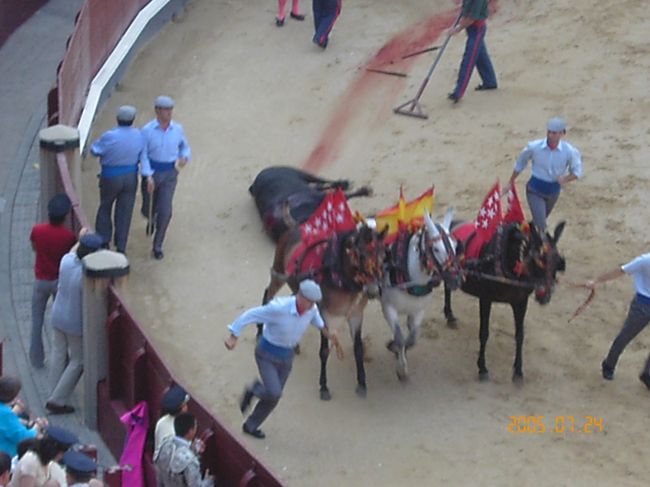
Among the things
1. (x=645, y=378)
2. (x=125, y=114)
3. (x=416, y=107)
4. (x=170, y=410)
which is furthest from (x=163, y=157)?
(x=170, y=410)

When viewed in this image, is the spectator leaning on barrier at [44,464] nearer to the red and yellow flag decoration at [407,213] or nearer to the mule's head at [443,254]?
the mule's head at [443,254]

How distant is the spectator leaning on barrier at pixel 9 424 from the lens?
28.5 feet

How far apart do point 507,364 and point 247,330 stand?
6.43ft

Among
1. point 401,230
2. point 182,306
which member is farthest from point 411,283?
point 182,306

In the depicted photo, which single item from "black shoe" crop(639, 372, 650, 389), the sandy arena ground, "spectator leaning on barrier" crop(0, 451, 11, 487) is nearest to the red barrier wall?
the sandy arena ground

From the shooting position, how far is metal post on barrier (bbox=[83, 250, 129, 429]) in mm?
10391

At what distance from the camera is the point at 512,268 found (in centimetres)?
1074

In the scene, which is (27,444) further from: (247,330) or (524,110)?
(524,110)

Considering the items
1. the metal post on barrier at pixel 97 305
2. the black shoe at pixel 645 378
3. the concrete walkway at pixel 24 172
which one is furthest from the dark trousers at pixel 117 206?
the black shoe at pixel 645 378

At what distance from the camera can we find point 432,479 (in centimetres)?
1023

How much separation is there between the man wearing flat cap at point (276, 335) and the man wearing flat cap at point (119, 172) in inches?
100

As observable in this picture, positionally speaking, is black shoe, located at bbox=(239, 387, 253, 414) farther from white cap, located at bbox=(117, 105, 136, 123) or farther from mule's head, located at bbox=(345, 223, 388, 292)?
white cap, located at bbox=(117, 105, 136, 123)

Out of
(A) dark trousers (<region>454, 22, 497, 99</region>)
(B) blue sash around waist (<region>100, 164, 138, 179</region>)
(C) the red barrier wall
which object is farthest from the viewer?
(A) dark trousers (<region>454, 22, 497, 99</region>)

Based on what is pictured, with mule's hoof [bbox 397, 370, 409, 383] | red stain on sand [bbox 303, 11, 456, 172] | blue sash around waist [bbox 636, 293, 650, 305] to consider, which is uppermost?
blue sash around waist [bbox 636, 293, 650, 305]
